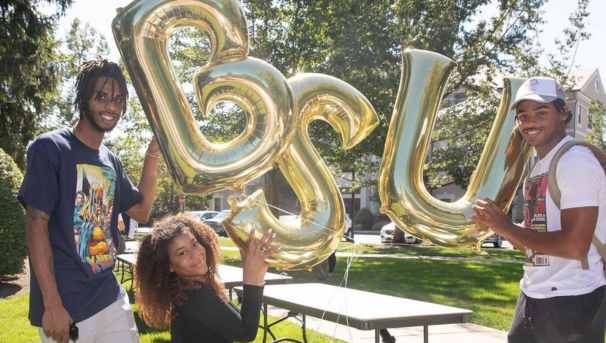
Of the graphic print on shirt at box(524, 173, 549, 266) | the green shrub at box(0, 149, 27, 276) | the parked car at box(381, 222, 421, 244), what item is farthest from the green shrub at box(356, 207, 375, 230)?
the graphic print on shirt at box(524, 173, 549, 266)

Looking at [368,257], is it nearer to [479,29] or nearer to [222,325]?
[479,29]

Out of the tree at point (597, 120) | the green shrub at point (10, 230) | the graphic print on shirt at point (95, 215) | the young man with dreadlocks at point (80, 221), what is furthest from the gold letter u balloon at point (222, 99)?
the tree at point (597, 120)

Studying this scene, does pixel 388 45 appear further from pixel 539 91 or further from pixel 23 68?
pixel 539 91

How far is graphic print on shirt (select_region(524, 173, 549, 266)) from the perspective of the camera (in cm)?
239

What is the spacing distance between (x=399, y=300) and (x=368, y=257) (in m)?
11.3

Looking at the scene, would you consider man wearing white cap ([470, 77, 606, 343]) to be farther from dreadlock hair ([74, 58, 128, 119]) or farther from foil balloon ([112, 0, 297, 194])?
dreadlock hair ([74, 58, 128, 119])

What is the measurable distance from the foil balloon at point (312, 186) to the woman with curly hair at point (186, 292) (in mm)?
228

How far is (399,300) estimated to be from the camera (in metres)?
Answer: 4.06

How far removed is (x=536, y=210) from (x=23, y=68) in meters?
13.6

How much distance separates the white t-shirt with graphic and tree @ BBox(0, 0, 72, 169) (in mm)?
13400

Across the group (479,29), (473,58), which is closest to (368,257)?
(473,58)

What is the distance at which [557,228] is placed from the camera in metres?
2.34

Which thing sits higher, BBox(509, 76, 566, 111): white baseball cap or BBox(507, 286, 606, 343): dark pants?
BBox(509, 76, 566, 111): white baseball cap

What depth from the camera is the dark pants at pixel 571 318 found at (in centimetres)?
228
